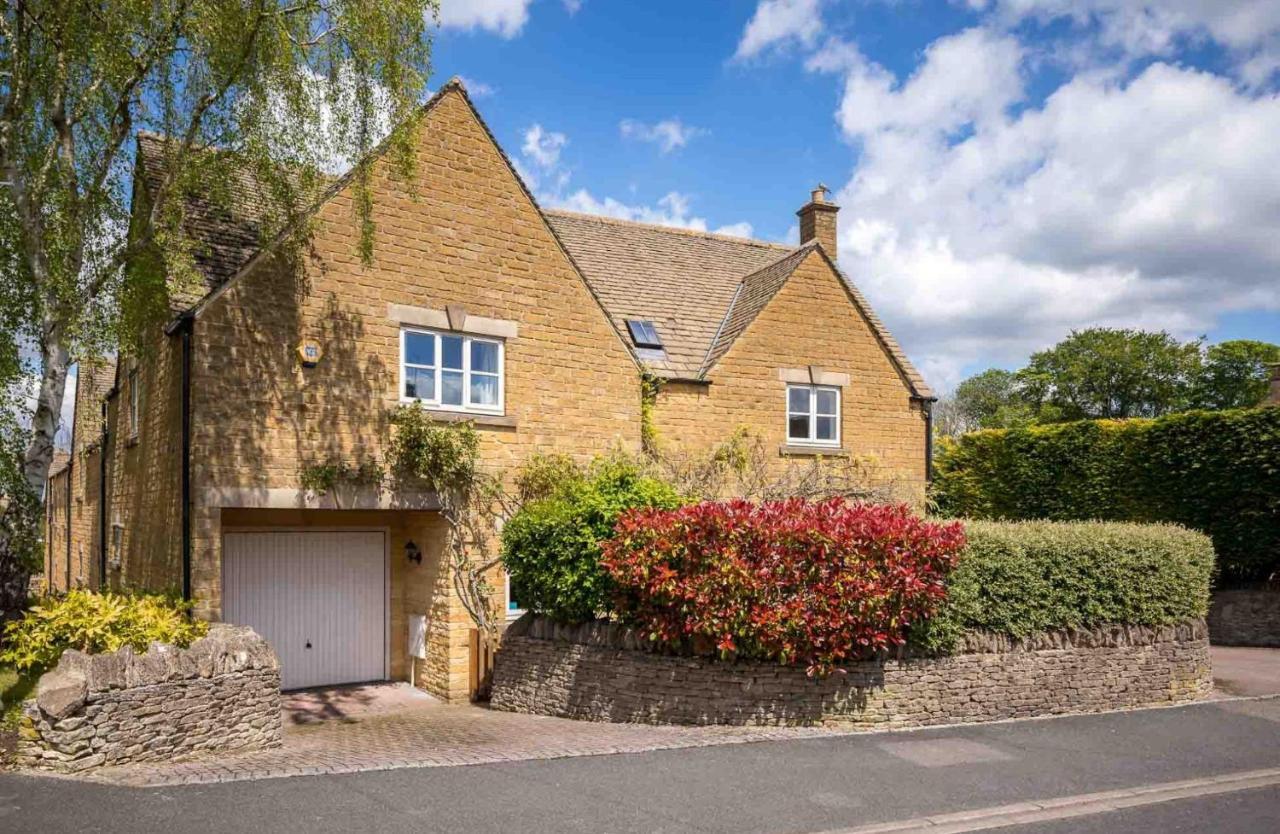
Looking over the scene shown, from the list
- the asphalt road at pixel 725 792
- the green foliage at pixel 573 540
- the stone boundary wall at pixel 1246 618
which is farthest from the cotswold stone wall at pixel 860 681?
the stone boundary wall at pixel 1246 618

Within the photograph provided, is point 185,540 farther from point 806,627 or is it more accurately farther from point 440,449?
point 806,627

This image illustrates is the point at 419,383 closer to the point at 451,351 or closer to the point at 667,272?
the point at 451,351

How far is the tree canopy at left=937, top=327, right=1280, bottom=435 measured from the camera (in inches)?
2212

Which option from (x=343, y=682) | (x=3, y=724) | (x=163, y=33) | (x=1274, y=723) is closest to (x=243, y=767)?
(x=3, y=724)

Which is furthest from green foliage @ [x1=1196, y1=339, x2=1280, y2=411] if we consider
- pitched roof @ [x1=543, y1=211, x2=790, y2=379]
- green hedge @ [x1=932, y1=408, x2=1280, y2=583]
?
pitched roof @ [x1=543, y1=211, x2=790, y2=379]

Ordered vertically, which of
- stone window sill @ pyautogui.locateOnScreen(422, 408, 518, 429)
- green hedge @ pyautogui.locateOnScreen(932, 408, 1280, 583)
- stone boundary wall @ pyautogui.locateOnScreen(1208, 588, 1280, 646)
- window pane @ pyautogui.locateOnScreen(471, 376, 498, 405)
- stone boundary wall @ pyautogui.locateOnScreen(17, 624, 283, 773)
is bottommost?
stone boundary wall @ pyautogui.locateOnScreen(1208, 588, 1280, 646)

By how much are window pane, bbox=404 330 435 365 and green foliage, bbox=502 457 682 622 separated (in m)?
2.88

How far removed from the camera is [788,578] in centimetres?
1116

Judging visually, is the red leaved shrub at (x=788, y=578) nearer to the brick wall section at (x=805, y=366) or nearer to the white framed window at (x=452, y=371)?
the white framed window at (x=452, y=371)

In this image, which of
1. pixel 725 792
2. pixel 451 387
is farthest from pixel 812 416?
pixel 725 792

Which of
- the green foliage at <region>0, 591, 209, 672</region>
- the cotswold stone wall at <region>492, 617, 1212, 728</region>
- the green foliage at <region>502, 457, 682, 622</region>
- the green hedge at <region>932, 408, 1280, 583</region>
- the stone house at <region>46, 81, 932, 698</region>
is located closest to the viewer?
the green foliage at <region>0, 591, 209, 672</region>

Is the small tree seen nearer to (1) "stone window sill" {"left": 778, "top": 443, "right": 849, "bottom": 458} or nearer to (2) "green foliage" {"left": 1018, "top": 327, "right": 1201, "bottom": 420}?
(1) "stone window sill" {"left": 778, "top": 443, "right": 849, "bottom": 458}

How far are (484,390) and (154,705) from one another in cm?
688

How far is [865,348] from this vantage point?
66.4 ft
